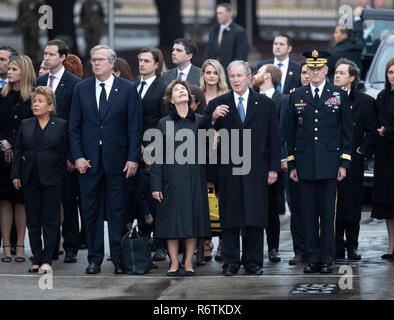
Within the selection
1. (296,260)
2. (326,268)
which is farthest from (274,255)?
(326,268)

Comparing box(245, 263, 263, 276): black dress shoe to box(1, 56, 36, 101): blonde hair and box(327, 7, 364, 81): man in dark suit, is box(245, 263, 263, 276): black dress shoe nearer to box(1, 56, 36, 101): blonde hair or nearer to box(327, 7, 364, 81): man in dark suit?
box(1, 56, 36, 101): blonde hair

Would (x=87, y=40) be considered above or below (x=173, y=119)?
above

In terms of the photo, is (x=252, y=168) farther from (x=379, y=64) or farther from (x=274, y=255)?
(x=379, y=64)

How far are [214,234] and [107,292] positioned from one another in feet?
5.74

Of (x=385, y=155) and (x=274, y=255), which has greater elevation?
(x=385, y=155)

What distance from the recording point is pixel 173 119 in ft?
34.7

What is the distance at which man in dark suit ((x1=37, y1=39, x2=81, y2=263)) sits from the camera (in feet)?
38.0

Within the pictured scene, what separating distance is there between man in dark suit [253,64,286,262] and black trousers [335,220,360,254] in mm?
614

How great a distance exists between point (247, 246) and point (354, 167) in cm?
156

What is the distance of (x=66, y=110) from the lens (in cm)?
1156

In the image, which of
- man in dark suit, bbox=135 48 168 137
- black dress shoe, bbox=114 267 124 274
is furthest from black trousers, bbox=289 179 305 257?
black dress shoe, bbox=114 267 124 274

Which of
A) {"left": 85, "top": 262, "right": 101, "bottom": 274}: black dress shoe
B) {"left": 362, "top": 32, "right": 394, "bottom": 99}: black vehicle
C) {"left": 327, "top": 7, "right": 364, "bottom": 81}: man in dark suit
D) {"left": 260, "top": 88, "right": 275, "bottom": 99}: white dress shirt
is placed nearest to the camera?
{"left": 85, "top": 262, "right": 101, "bottom": 274}: black dress shoe
